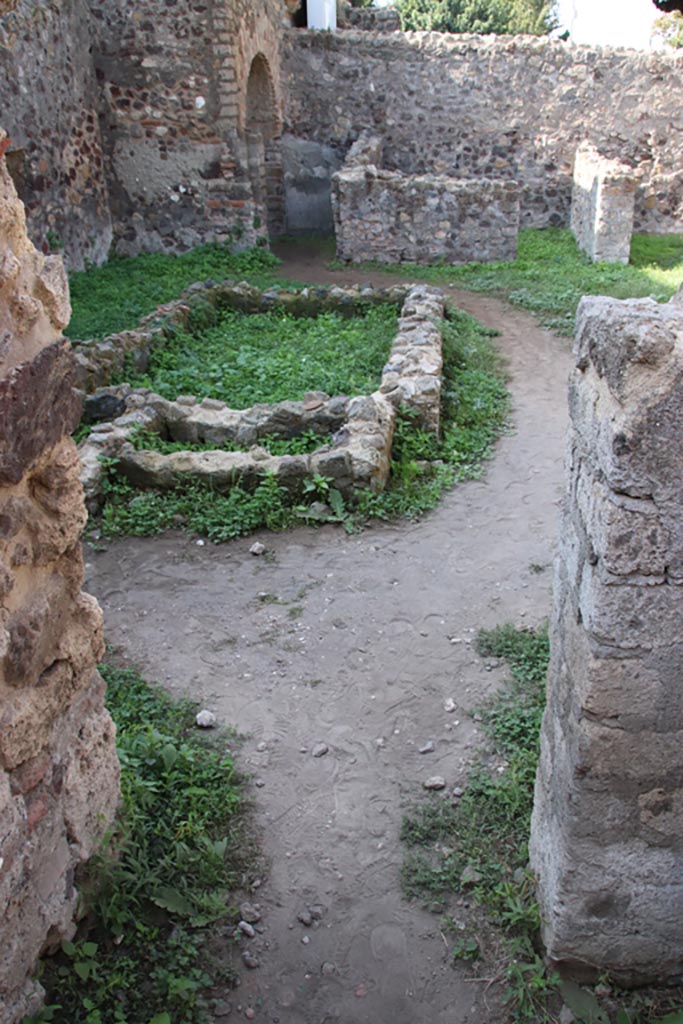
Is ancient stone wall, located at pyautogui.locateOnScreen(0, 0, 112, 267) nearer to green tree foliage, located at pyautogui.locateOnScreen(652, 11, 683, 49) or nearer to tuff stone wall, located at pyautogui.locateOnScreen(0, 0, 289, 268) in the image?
tuff stone wall, located at pyautogui.locateOnScreen(0, 0, 289, 268)

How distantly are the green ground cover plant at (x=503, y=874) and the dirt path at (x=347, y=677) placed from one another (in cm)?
9

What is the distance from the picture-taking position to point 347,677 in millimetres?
4117

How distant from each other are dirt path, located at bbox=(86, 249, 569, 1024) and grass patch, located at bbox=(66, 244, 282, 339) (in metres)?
5.04

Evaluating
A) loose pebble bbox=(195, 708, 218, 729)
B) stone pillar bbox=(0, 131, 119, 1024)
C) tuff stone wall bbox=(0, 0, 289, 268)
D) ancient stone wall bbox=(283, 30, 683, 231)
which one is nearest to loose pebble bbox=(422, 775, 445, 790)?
loose pebble bbox=(195, 708, 218, 729)

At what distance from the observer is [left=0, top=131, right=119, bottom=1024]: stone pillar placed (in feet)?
7.04

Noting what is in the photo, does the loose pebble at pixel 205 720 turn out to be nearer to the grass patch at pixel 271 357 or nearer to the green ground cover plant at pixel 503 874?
the green ground cover plant at pixel 503 874

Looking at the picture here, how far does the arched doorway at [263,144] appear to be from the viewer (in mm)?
13281

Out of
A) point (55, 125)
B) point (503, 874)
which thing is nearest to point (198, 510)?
point (503, 874)

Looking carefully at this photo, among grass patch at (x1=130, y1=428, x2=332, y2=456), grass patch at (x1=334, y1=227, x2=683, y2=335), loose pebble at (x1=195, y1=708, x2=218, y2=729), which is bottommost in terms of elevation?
loose pebble at (x1=195, y1=708, x2=218, y2=729)

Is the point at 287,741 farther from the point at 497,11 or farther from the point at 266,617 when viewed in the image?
the point at 497,11

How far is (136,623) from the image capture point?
4586 millimetres

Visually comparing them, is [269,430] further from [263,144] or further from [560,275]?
[263,144]

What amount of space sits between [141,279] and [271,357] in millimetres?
4256

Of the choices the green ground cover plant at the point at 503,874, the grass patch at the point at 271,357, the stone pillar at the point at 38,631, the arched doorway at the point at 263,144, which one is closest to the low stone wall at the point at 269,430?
the grass patch at the point at 271,357
